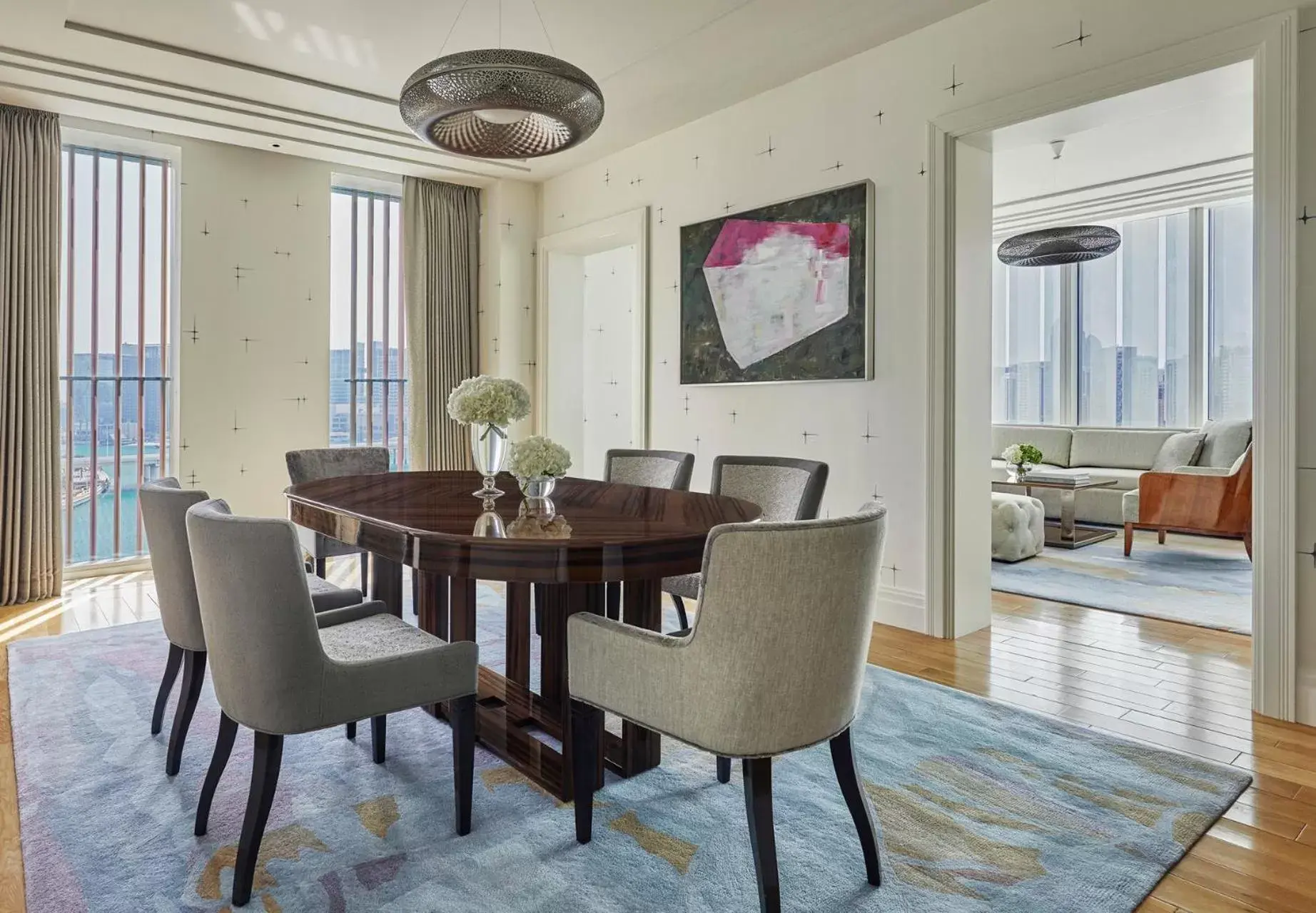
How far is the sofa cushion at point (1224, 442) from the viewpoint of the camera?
6039 millimetres

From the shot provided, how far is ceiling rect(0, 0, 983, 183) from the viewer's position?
3375 mm

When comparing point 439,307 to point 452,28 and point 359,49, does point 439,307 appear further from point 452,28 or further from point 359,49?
point 452,28

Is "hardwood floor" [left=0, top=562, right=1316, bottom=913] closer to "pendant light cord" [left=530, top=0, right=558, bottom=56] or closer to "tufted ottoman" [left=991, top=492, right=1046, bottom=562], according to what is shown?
"tufted ottoman" [left=991, top=492, right=1046, bottom=562]

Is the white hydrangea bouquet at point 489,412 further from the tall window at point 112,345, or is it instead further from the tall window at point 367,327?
the tall window at point 112,345

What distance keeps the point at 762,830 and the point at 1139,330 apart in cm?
713

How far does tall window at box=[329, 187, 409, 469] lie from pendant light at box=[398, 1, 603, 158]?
310 cm

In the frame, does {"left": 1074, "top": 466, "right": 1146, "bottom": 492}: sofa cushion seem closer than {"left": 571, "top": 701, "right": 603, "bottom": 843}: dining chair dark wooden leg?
No

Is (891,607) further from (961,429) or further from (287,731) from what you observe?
(287,731)

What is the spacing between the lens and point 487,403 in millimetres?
2500

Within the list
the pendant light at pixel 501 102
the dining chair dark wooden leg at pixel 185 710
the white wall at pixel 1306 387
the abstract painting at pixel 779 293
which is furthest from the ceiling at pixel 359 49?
the dining chair dark wooden leg at pixel 185 710

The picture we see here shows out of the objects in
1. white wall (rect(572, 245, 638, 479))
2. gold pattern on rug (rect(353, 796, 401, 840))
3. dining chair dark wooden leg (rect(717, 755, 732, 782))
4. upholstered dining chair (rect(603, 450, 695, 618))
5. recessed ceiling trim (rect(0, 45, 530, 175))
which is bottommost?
gold pattern on rug (rect(353, 796, 401, 840))

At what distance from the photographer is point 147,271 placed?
4867 mm

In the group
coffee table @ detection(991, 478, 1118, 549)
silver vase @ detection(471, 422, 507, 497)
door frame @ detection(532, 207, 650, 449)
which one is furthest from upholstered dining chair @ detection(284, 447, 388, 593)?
coffee table @ detection(991, 478, 1118, 549)

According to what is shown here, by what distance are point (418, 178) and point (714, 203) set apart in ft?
7.79
